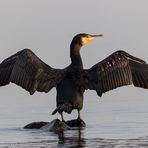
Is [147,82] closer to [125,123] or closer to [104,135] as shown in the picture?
[125,123]

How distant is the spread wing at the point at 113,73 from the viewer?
2102 centimetres

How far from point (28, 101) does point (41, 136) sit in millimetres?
10359

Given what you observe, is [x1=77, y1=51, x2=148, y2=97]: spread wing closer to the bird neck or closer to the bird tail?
the bird neck

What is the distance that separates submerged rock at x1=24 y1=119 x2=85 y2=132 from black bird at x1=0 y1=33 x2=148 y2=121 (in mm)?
290

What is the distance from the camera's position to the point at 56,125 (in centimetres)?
1970

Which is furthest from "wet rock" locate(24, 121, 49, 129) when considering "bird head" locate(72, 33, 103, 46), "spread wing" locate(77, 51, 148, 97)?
"bird head" locate(72, 33, 103, 46)

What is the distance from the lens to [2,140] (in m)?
17.8

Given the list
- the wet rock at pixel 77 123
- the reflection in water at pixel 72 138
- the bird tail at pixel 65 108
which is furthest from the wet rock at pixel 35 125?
the reflection in water at pixel 72 138

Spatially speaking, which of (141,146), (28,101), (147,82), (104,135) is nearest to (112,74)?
(147,82)

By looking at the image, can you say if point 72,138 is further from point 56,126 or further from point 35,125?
point 35,125

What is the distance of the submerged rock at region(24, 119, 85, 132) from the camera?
19672 millimetres

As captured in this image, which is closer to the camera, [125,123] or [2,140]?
[2,140]

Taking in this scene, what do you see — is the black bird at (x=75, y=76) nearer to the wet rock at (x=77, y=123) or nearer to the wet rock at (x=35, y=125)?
the wet rock at (x=77, y=123)

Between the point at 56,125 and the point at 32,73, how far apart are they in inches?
76.0
